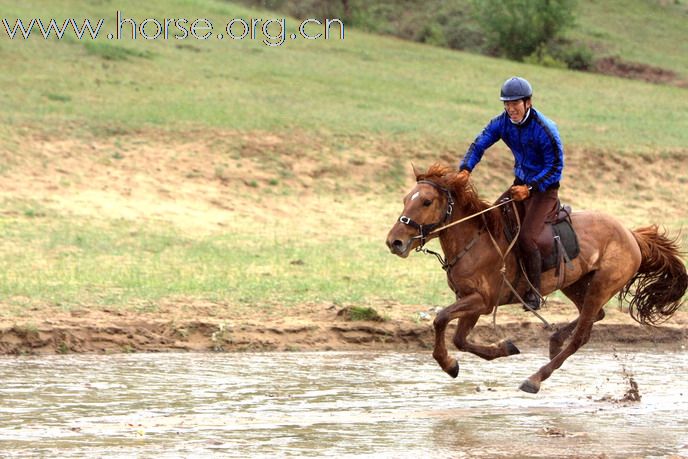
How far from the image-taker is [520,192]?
9.95 meters

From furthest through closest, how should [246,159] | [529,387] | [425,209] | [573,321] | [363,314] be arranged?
1. [246,159]
2. [363,314]
3. [573,321]
4. [529,387]
5. [425,209]

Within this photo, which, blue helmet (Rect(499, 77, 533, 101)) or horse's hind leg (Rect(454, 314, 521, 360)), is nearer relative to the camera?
blue helmet (Rect(499, 77, 533, 101))

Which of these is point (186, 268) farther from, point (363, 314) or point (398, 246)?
point (398, 246)

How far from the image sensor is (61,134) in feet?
76.7

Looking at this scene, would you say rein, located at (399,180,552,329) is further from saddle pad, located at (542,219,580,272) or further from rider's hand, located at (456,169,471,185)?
saddle pad, located at (542,219,580,272)

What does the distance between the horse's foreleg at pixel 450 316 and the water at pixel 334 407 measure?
1.23 ft

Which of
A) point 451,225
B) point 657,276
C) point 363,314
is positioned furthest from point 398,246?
point 363,314

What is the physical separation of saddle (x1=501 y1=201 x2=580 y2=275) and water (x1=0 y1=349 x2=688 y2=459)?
123cm

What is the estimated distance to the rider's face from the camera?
9.71m

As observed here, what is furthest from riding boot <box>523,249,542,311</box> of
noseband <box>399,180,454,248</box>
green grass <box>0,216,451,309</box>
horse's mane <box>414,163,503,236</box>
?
green grass <box>0,216,451,309</box>

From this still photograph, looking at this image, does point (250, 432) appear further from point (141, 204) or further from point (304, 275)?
point (141, 204)

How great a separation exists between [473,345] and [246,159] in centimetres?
1429

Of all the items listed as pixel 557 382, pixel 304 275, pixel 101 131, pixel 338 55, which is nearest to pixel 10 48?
pixel 101 131

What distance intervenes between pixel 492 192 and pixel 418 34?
95.7 ft
